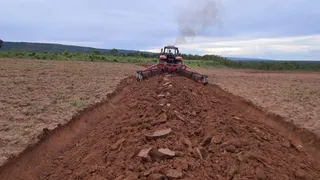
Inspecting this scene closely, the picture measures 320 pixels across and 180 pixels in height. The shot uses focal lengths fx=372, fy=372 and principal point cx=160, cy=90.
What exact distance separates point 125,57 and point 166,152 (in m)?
49.7

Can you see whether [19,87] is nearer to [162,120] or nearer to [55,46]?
[162,120]

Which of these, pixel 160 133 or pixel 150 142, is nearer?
pixel 150 142

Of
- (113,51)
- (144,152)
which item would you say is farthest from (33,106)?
(113,51)

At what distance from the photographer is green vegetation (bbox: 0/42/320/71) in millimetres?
44406

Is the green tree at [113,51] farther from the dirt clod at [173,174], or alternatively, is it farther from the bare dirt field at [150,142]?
the dirt clod at [173,174]

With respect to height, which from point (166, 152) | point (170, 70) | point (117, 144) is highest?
point (166, 152)

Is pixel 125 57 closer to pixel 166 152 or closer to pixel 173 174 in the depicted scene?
pixel 166 152

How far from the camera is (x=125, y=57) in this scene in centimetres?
5491

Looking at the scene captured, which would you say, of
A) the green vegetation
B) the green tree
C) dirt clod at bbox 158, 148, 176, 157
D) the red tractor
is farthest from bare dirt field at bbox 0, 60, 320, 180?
the green tree

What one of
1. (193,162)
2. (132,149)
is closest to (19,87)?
(132,149)

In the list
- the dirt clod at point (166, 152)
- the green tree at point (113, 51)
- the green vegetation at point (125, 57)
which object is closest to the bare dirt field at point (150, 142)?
the dirt clod at point (166, 152)

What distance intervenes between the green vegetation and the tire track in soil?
115 feet

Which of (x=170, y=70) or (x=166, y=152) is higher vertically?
(x=166, y=152)

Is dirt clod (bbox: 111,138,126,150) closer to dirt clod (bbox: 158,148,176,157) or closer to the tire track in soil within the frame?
the tire track in soil
